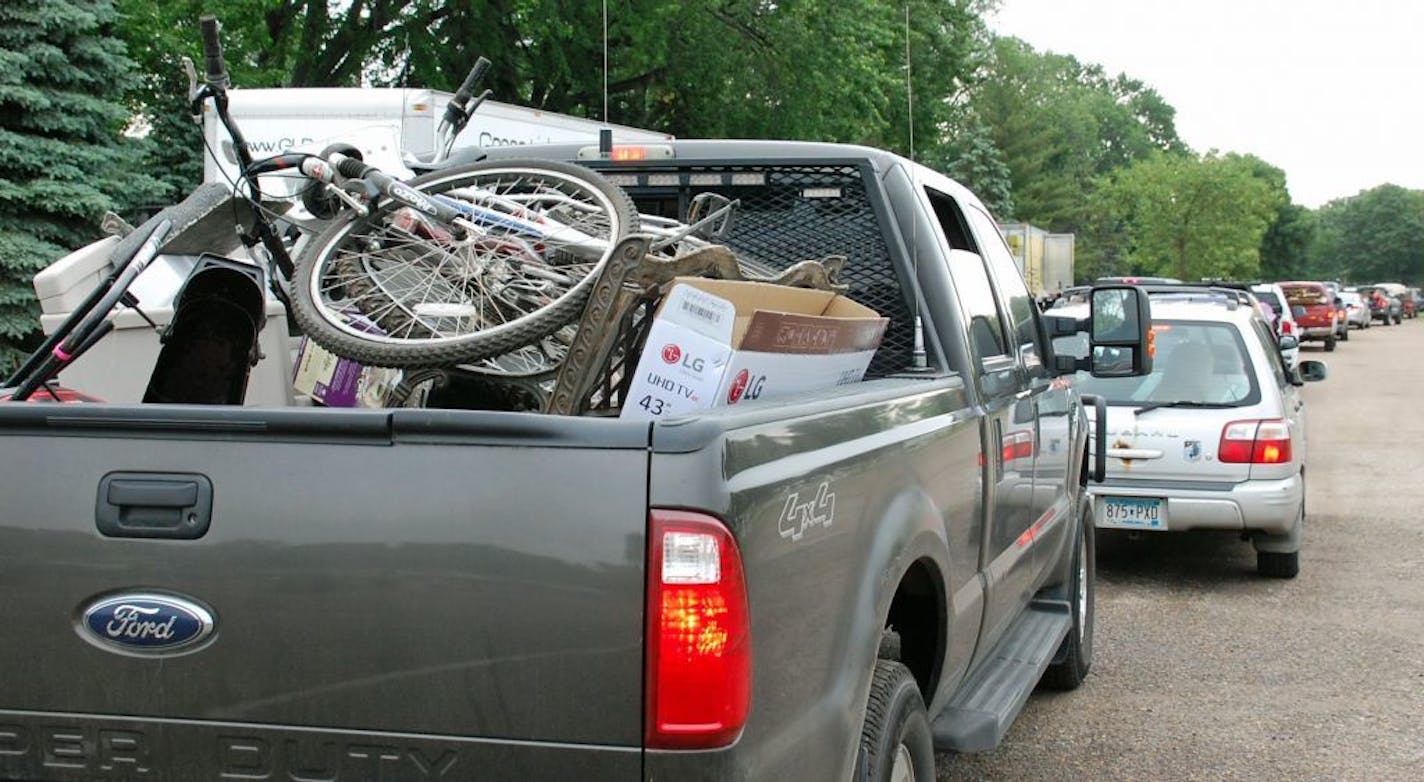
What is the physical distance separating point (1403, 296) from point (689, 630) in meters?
82.2

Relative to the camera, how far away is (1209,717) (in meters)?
5.89

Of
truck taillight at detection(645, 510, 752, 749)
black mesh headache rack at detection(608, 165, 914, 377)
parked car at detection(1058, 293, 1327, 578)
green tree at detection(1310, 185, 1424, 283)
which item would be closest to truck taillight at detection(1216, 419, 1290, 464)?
parked car at detection(1058, 293, 1327, 578)

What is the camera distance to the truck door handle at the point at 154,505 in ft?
7.93

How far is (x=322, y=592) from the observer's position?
236 centimetres

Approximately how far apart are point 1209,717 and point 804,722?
3.87 meters

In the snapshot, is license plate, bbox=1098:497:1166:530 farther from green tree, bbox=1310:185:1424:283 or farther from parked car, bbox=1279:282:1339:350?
green tree, bbox=1310:185:1424:283

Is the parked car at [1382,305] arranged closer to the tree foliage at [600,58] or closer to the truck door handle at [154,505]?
the tree foliage at [600,58]

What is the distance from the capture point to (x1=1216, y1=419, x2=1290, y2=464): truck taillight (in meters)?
8.26

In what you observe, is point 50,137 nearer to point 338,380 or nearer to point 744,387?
point 338,380

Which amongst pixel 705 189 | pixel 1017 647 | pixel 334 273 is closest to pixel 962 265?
pixel 705 189

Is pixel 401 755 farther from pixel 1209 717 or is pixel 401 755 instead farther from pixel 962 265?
pixel 1209 717

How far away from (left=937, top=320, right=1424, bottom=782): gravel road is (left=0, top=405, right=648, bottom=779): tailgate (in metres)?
3.30

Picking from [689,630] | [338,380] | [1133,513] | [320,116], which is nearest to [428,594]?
[689,630]

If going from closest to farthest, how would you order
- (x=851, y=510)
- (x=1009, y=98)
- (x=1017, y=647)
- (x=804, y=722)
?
(x=804, y=722)
(x=851, y=510)
(x=1017, y=647)
(x=1009, y=98)
